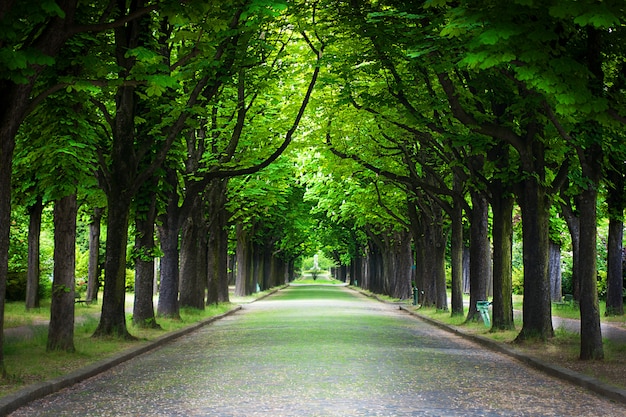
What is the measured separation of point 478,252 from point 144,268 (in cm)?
1007

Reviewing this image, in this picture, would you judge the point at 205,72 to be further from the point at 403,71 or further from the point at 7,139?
the point at 7,139

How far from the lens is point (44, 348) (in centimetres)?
1523

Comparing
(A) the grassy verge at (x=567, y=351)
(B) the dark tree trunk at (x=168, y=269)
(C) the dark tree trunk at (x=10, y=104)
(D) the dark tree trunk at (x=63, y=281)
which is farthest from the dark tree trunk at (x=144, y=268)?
(C) the dark tree trunk at (x=10, y=104)

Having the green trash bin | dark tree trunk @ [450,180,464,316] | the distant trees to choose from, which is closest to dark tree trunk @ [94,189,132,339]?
the distant trees

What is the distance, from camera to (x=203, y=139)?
26219 millimetres

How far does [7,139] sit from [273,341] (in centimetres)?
932

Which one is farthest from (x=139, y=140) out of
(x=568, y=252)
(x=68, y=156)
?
(x=568, y=252)

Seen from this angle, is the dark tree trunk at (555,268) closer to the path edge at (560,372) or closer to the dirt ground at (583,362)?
the path edge at (560,372)

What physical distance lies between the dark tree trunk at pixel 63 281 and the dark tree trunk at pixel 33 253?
43.8 feet

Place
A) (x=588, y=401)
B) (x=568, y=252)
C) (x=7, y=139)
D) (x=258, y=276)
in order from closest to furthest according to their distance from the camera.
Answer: (x=588, y=401) → (x=7, y=139) → (x=568, y=252) → (x=258, y=276)

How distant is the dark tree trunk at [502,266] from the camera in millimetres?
20469

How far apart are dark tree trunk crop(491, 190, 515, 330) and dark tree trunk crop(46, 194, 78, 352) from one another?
1074 cm

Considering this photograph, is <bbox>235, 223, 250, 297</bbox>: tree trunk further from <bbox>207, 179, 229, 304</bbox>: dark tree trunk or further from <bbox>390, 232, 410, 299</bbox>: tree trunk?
<bbox>390, 232, 410, 299</bbox>: tree trunk

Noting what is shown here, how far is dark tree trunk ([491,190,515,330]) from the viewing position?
20.5 m
